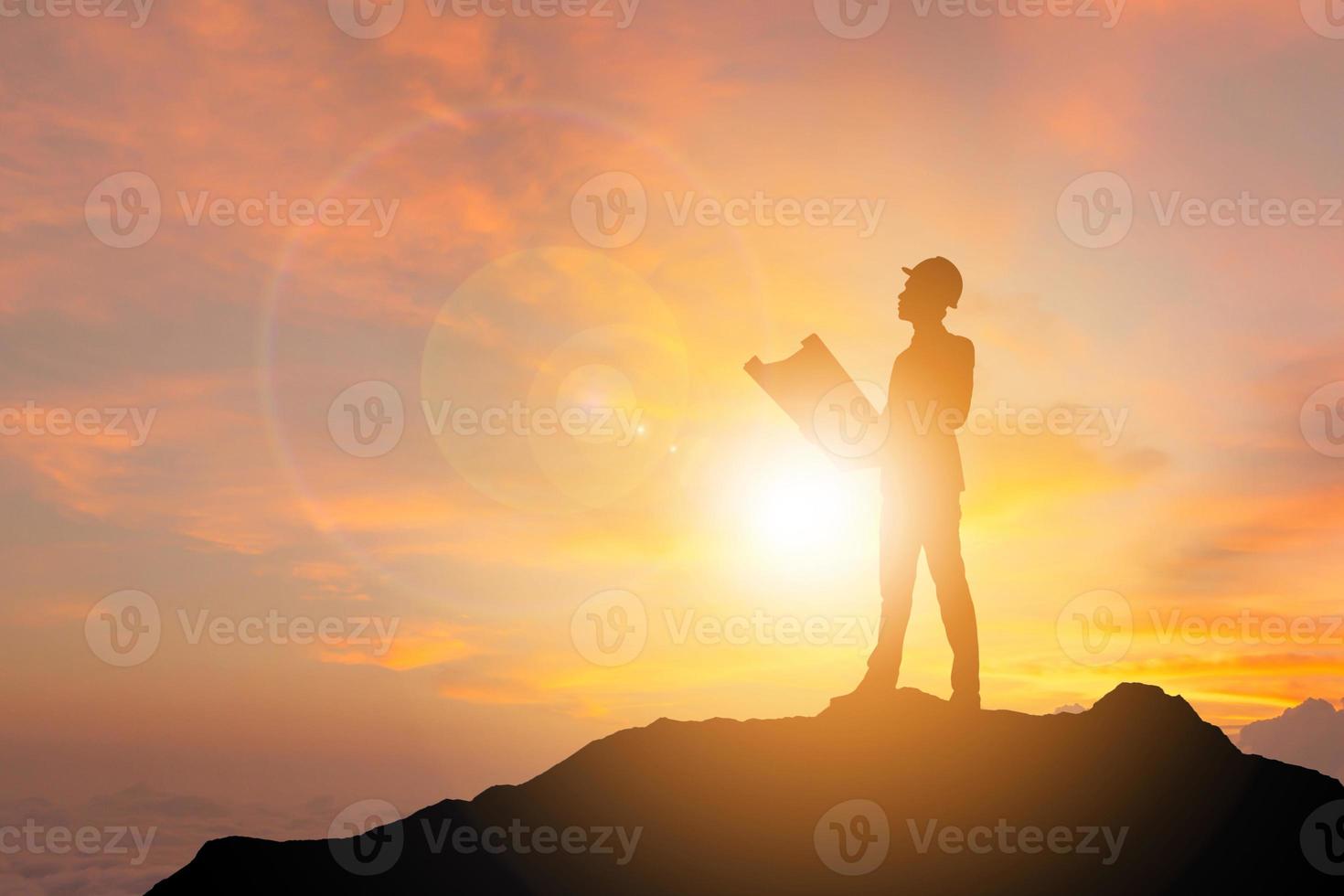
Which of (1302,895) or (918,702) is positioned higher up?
(918,702)

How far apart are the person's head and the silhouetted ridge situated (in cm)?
428

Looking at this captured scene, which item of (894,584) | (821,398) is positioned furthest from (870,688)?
(821,398)

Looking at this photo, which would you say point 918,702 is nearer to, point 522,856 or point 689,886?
point 689,886

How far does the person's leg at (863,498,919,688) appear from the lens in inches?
483

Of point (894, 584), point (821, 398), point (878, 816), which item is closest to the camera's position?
point (878, 816)

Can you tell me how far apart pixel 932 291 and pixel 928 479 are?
2.06 meters

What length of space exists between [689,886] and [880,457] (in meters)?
4.94

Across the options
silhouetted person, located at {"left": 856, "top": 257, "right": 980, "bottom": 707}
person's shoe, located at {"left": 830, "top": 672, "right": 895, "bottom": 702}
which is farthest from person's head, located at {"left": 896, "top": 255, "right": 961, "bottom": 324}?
person's shoe, located at {"left": 830, "top": 672, "right": 895, "bottom": 702}

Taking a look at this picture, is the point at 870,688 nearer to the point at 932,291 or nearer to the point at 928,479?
the point at 928,479

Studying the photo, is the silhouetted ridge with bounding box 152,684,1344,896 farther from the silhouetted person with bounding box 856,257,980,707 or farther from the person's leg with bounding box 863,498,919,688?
the silhouetted person with bounding box 856,257,980,707

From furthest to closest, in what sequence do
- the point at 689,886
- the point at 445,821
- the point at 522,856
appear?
1. the point at 445,821
2. the point at 522,856
3. the point at 689,886

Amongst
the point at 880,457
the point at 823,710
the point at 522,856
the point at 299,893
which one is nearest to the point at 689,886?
the point at 522,856

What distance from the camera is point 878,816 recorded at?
11.0 m

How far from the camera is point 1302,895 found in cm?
1060
